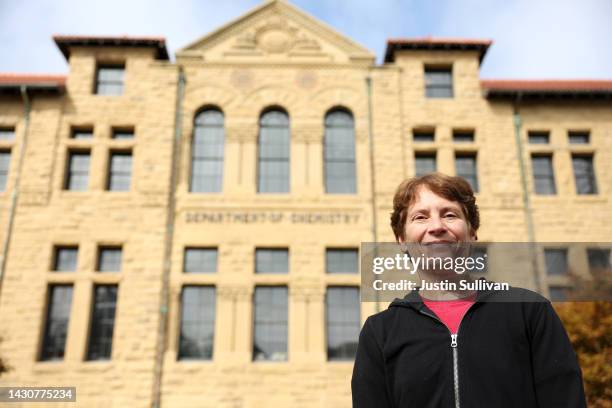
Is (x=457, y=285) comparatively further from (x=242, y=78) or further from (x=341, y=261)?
(x=242, y=78)

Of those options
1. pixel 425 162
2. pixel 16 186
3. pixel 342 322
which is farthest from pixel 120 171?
pixel 425 162

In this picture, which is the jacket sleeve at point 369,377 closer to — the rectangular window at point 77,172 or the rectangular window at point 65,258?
the rectangular window at point 65,258

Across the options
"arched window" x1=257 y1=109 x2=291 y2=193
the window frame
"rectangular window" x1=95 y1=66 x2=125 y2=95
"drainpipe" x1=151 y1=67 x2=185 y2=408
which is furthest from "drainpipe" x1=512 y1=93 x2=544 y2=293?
"rectangular window" x1=95 y1=66 x2=125 y2=95

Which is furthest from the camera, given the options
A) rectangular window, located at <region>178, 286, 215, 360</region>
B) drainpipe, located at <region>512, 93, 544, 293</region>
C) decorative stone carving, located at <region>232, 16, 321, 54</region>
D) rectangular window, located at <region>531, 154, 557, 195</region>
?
decorative stone carving, located at <region>232, 16, 321, 54</region>

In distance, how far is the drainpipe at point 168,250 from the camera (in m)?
15.2

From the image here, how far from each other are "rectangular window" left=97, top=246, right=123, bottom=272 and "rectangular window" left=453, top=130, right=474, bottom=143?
1216cm

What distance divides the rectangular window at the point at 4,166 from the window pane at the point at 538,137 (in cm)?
1817

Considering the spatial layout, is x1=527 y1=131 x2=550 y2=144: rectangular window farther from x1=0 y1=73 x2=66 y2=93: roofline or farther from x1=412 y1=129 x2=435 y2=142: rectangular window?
x1=0 y1=73 x2=66 y2=93: roofline

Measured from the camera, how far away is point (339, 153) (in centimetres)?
1805

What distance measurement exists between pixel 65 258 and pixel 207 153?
5.71m

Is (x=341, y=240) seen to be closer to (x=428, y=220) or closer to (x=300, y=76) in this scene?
(x=300, y=76)

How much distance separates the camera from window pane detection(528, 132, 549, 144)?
18.6 m

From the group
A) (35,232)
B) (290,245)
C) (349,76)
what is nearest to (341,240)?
(290,245)

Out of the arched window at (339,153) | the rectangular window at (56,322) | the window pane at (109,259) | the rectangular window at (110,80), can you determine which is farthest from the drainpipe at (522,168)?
the rectangular window at (56,322)
